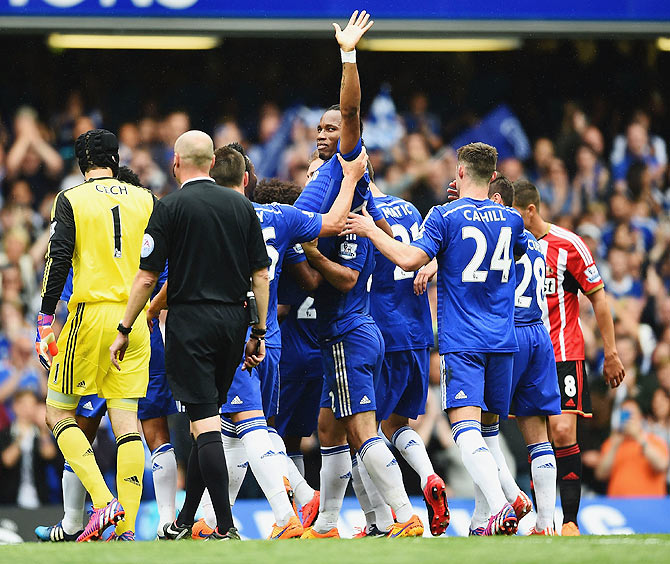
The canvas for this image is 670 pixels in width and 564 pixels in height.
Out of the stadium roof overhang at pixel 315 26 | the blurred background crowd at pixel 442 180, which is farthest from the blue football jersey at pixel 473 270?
the blurred background crowd at pixel 442 180

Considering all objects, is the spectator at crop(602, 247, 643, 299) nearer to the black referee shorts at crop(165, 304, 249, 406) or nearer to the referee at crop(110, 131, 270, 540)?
the referee at crop(110, 131, 270, 540)

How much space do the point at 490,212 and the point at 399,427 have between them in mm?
1629

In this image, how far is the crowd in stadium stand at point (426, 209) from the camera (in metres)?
11.4

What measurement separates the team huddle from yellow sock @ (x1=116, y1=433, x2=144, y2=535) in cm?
1

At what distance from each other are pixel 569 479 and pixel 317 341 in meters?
2.12

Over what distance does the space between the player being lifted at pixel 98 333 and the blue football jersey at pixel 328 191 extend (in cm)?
107

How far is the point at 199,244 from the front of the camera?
19.9 ft

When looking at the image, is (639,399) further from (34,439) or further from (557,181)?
(34,439)

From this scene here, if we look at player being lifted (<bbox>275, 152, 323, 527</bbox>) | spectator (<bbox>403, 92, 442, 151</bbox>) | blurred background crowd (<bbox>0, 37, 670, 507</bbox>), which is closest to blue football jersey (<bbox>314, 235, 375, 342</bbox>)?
player being lifted (<bbox>275, 152, 323, 527</bbox>)

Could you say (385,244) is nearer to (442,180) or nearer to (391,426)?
(391,426)

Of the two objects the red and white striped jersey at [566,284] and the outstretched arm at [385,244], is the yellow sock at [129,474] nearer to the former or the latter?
the outstretched arm at [385,244]

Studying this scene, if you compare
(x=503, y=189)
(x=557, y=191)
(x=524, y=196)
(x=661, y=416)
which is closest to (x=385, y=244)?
(x=503, y=189)

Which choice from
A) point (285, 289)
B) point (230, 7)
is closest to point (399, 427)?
point (285, 289)

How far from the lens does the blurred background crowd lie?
453 inches
